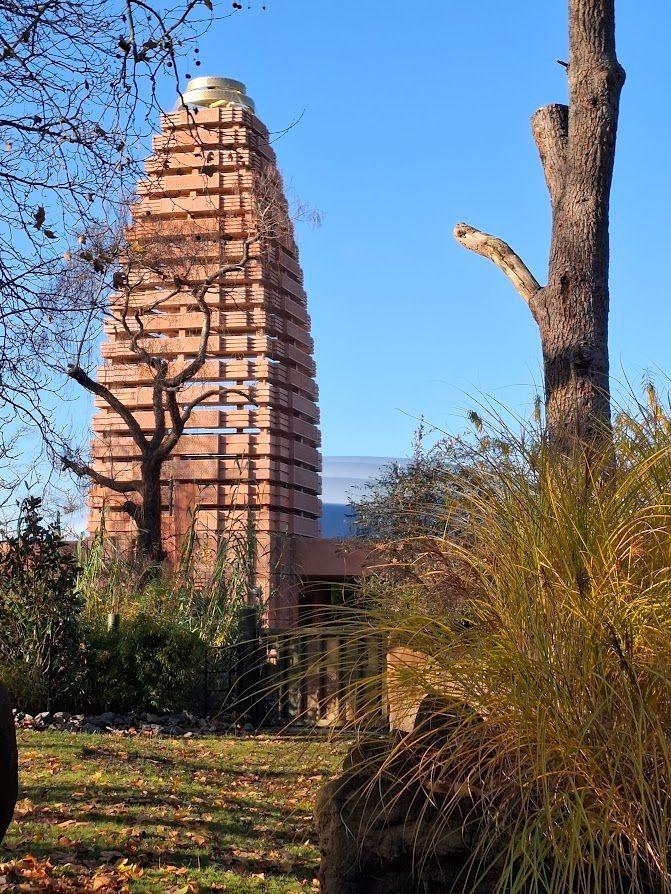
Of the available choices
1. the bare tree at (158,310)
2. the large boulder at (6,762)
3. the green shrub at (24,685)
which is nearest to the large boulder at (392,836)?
the large boulder at (6,762)

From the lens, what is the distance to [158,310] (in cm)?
1684

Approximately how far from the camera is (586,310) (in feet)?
20.2

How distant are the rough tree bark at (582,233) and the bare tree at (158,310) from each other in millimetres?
8822

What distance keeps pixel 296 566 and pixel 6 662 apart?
6.33 metres

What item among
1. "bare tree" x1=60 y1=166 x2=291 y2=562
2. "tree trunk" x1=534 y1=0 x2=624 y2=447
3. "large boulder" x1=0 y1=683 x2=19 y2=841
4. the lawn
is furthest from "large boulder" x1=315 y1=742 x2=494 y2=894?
"bare tree" x1=60 y1=166 x2=291 y2=562

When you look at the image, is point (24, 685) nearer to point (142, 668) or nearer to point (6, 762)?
point (142, 668)

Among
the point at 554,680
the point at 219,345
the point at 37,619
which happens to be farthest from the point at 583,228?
the point at 219,345

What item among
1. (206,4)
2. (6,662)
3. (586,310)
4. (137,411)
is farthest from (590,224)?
(137,411)

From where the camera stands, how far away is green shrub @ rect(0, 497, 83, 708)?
8727mm

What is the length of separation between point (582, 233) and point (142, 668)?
5.47 m

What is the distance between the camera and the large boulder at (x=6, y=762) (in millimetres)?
3641

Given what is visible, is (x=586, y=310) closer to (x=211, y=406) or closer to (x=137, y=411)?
(x=211, y=406)

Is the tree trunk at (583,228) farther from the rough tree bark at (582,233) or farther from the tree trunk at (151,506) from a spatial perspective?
the tree trunk at (151,506)

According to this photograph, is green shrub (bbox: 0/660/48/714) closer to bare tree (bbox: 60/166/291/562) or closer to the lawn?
the lawn
